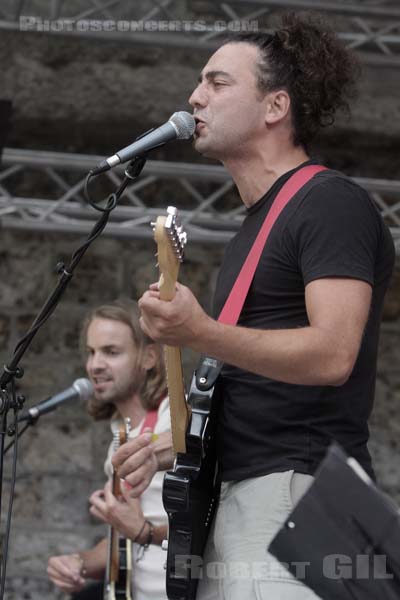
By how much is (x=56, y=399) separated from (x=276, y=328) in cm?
108

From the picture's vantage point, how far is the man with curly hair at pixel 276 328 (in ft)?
7.14

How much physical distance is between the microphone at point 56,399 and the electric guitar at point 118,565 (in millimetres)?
256

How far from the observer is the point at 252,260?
8.03 feet

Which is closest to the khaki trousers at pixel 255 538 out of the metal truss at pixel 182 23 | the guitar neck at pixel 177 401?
the guitar neck at pixel 177 401

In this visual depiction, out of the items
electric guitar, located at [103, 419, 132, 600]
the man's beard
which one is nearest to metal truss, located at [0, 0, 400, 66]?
the man's beard

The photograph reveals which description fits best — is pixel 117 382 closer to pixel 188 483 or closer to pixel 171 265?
pixel 188 483

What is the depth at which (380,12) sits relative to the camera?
5199 millimetres

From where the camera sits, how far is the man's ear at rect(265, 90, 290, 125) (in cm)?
270

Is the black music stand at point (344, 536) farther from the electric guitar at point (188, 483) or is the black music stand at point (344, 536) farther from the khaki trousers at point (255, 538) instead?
the electric guitar at point (188, 483)

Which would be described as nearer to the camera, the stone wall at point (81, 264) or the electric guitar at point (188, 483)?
the electric guitar at point (188, 483)

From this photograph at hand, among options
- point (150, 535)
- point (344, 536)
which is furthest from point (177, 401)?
point (150, 535)

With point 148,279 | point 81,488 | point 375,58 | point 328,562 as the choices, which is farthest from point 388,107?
point 328,562

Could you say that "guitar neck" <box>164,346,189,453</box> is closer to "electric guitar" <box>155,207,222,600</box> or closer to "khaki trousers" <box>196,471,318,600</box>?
"electric guitar" <box>155,207,222,600</box>

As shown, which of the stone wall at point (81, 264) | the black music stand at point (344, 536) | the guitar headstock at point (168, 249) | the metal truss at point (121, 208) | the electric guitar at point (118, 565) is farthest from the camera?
the stone wall at point (81, 264)
